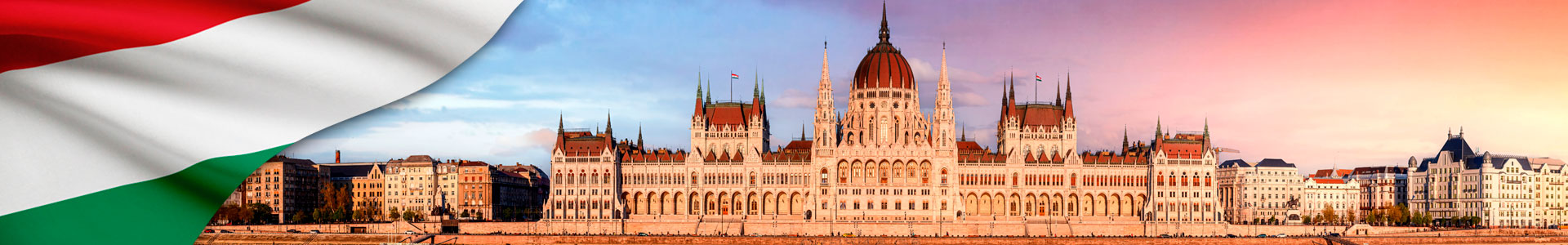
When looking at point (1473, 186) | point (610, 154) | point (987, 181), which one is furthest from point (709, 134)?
point (1473, 186)

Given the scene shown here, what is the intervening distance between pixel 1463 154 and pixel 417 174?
83.1 m

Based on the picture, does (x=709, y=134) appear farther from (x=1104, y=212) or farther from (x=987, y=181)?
(x=1104, y=212)

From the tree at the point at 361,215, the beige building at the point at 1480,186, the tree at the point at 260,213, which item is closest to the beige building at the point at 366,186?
the tree at the point at 361,215

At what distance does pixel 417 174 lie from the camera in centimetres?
11594

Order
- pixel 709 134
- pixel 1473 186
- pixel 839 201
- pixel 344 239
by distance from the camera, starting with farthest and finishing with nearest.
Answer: pixel 1473 186, pixel 709 134, pixel 839 201, pixel 344 239

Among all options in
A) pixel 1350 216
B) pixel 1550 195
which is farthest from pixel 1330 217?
pixel 1550 195

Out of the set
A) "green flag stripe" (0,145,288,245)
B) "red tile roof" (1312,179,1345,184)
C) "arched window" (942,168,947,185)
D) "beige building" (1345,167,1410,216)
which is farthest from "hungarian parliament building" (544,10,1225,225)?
"green flag stripe" (0,145,288,245)

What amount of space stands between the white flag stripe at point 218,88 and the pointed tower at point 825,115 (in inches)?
3533

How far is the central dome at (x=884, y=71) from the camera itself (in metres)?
94.0

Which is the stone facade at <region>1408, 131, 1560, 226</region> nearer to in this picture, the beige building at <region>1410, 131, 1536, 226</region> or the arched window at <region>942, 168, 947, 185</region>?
the beige building at <region>1410, 131, 1536, 226</region>

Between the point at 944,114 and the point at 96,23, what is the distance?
91.9 meters

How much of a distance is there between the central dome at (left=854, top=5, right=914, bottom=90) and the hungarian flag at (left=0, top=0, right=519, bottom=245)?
296 ft

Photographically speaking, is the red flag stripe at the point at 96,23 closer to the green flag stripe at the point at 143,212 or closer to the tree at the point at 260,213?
the green flag stripe at the point at 143,212

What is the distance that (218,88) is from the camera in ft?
12.3
